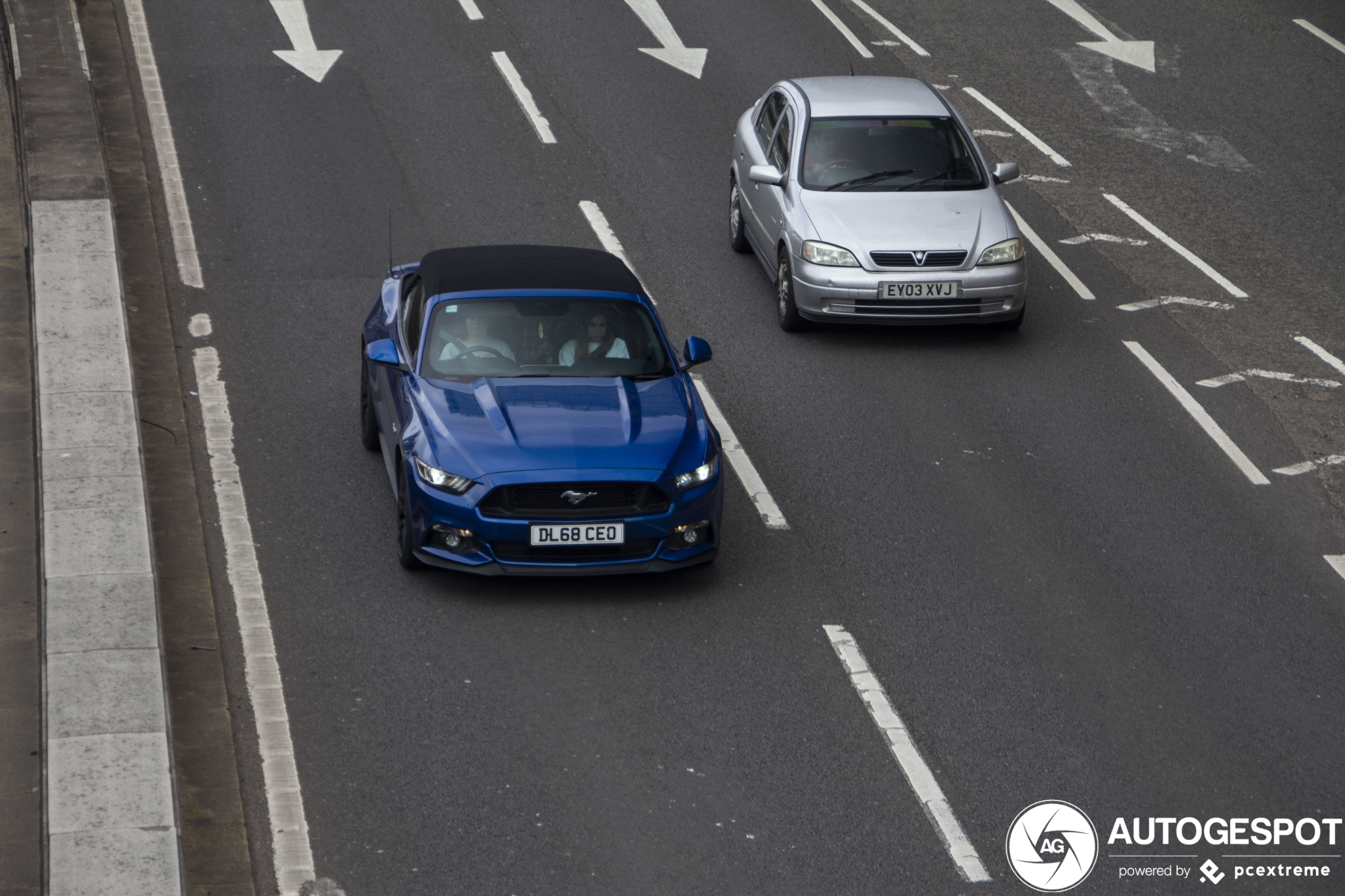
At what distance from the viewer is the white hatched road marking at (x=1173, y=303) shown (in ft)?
47.8

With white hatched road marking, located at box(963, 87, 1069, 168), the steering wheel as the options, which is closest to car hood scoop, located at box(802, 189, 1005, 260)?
the steering wheel

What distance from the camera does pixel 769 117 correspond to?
15.5 meters

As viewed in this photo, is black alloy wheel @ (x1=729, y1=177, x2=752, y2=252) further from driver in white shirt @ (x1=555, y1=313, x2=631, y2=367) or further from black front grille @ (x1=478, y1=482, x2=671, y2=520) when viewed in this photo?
black front grille @ (x1=478, y1=482, x2=671, y2=520)

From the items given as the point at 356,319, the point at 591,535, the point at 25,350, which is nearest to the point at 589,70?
the point at 356,319

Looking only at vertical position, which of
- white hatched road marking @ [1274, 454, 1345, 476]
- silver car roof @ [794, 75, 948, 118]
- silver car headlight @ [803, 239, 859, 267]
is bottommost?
white hatched road marking @ [1274, 454, 1345, 476]

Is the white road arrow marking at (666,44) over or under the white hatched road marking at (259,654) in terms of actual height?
under

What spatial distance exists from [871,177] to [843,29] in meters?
9.44

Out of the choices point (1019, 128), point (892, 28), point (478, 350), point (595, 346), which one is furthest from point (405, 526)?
point (892, 28)

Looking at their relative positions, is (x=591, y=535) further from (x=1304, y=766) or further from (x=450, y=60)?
(x=450, y=60)

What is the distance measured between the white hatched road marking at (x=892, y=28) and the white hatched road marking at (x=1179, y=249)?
5587 millimetres

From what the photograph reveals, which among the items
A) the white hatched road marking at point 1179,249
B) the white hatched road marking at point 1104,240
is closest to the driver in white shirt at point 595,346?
the white hatched road marking at point 1179,249

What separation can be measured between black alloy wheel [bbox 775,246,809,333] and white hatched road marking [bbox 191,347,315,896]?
15.7ft

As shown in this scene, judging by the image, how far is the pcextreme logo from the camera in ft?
23.5

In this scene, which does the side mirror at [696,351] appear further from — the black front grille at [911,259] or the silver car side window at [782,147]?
the silver car side window at [782,147]
